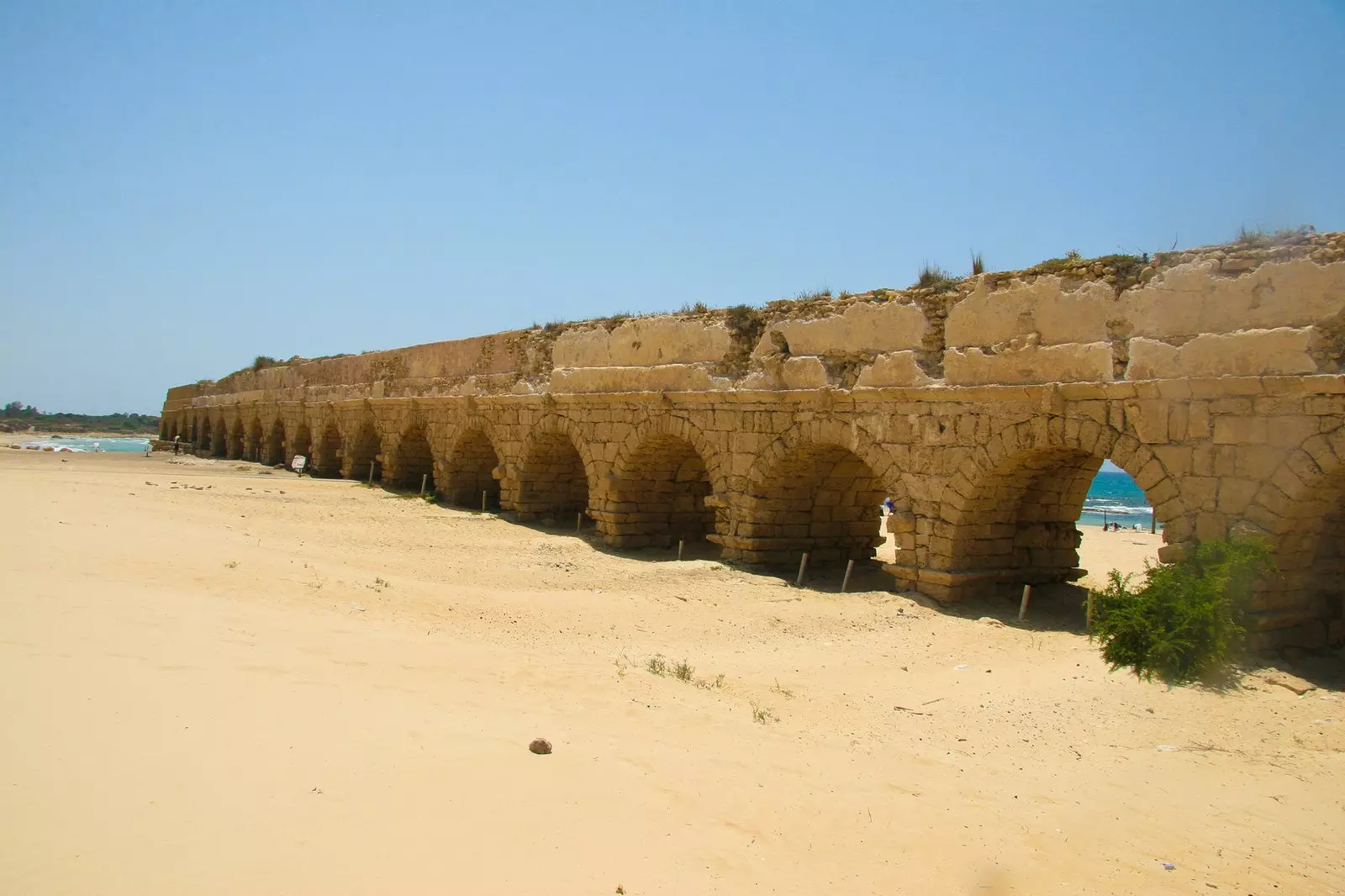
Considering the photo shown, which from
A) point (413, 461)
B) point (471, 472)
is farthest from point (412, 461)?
point (471, 472)

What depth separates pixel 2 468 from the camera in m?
19.1

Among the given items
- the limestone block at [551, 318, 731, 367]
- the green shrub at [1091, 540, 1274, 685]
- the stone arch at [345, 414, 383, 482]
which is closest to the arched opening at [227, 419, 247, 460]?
the stone arch at [345, 414, 383, 482]

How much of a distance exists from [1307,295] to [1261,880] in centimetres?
461

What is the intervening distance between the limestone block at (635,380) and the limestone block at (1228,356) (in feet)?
17.1

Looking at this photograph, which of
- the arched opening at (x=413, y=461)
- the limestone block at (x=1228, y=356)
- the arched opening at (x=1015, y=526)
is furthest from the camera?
Result: the arched opening at (x=413, y=461)

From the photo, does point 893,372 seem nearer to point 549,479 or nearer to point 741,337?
point 741,337

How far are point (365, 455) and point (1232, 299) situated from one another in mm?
18530

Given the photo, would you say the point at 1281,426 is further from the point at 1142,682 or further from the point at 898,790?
the point at 898,790

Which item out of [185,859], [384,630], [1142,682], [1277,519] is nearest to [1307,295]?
[1277,519]

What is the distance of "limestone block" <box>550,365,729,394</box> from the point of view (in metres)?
12.6

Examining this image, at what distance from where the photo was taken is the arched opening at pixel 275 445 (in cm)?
2797

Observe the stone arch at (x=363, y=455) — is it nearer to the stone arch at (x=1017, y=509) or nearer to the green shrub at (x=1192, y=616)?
the stone arch at (x=1017, y=509)

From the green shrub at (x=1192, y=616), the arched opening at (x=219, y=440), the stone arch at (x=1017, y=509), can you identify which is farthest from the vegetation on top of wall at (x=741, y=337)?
the arched opening at (x=219, y=440)

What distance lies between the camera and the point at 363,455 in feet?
72.8
